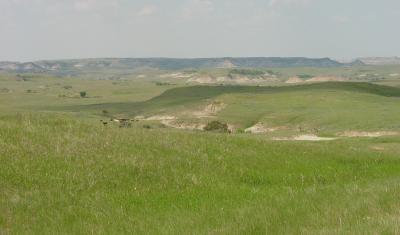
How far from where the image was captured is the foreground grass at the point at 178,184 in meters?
12.1

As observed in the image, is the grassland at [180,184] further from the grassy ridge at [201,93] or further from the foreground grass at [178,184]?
the grassy ridge at [201,93]

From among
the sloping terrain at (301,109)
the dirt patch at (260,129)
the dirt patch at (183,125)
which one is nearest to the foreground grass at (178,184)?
the sloping terrain at (301,109)

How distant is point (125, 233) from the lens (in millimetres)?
11820

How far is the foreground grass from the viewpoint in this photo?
1207 centimetres

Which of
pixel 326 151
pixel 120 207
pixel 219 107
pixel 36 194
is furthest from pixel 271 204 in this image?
pixel 219 107

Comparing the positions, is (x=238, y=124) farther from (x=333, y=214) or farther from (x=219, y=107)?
(x=333, y=214)

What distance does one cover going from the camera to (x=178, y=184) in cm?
1653

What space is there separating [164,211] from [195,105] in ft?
344

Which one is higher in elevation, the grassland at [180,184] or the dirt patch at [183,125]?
the grassland at [180,184]

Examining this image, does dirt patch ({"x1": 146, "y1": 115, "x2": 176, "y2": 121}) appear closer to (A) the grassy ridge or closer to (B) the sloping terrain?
(B) the sloping terrain

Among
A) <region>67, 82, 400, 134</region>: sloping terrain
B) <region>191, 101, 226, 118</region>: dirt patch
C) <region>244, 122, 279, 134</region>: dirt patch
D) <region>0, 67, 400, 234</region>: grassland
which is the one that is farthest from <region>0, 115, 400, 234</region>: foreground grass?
<region>191, 101, 226, 118</region>: dirt patch

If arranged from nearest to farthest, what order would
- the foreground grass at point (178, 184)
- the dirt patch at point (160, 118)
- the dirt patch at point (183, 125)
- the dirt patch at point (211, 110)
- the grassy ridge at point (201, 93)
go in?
the foreground grass at point (178, 184) < the dirt patch at point (183, 125) < the dirt patch at point (211, 110) < the dirt patch at point (160, 118) < the grassy ridge at point (201, 93)

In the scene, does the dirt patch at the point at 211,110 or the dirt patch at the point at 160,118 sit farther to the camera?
the dirt patch at the point at 160,118

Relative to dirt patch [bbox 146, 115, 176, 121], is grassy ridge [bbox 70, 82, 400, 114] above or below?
above
